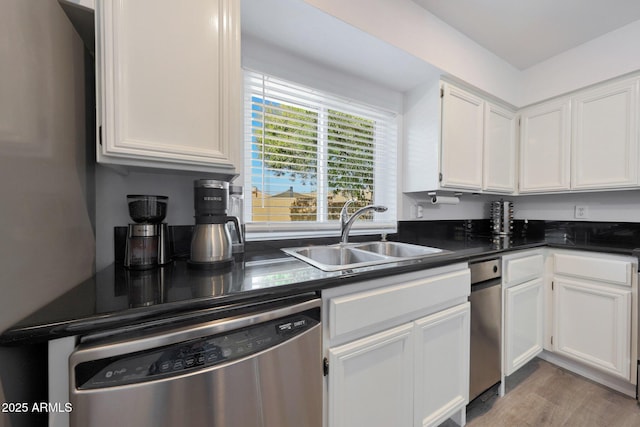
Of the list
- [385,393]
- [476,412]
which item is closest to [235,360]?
[385,393]

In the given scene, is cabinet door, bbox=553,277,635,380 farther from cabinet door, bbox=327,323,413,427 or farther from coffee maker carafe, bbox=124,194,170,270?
coffee maker carafe, bbox=124,194,170,270

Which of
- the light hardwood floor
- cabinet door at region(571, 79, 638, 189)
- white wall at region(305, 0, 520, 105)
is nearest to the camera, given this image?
white wall at region(305, 0, 520, 105)

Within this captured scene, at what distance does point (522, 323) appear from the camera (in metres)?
1.69

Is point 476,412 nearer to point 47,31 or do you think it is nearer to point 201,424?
point 201,424

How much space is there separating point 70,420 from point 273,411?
481 mm

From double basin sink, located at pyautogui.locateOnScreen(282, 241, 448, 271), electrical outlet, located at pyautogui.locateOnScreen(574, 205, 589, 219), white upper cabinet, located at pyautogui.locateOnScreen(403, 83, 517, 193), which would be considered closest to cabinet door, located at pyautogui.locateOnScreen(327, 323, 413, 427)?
double basin sink, located at pyautogui.locateOnScreen(282, 241, 448, 271)

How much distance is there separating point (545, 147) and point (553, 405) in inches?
77.2

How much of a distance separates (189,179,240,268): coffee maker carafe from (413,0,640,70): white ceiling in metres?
1.68

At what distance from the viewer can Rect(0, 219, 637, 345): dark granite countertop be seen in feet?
1.76

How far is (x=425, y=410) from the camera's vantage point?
3.81ft

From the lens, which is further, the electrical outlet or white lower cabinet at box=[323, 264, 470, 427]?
the electrical outlet

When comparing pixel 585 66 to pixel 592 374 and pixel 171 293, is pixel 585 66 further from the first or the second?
pixel 171 293

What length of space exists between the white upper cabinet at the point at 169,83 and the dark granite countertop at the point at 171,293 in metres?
0.42

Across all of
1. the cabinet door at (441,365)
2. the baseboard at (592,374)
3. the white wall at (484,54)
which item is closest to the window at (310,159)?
the white wall at (484,54)
